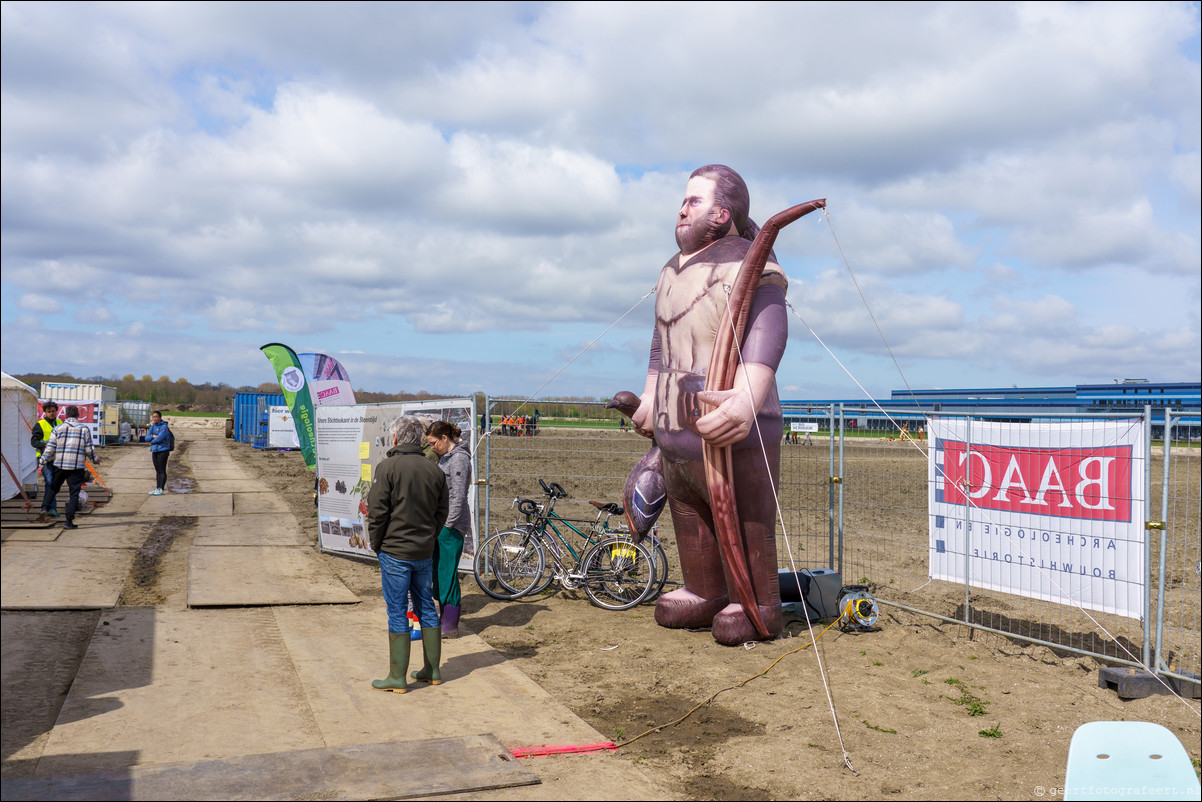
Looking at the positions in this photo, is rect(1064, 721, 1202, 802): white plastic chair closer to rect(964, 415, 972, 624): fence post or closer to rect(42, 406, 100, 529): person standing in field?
rect(964, 415, 972, 624): fence post

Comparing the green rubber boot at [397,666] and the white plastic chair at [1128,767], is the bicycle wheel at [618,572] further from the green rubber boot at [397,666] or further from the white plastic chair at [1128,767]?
the white plastic chair at [1128,767]

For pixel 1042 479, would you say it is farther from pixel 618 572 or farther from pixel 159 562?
pixel 159 562

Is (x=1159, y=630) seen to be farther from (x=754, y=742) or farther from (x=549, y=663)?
(x=549, y=663)

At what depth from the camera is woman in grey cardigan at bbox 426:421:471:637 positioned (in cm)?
679

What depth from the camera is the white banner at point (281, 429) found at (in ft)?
108

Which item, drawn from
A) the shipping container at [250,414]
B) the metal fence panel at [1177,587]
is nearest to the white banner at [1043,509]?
the metal fence panel at [1177,587]

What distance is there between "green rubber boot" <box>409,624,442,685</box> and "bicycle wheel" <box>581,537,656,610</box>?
2581 millimetres

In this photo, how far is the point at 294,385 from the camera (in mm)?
14453

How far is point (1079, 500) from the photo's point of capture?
242 inches

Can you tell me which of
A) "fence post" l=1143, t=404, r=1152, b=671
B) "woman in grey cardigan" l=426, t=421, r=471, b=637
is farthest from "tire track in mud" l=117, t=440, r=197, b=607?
"fence post" l=1143, t=404, r=1152, b=671

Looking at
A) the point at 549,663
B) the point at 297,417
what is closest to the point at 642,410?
the point at 549,663

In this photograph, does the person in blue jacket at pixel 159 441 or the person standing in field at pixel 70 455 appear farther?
the person in blue jacket at pixel 159 441

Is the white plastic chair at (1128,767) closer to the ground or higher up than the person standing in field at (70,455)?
closer to the ground

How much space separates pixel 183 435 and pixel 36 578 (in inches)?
1592
